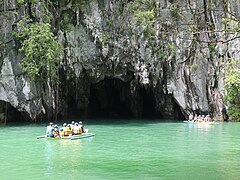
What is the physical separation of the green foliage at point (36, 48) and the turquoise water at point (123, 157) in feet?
20.0

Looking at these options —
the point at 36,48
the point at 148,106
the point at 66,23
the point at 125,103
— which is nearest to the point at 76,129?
the point at 36,48

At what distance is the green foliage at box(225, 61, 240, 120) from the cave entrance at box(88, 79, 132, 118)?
435 inches

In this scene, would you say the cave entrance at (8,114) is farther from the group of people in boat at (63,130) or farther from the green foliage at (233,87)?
the green foliage at (233,87)

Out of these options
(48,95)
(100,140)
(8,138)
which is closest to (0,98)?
(48,95)

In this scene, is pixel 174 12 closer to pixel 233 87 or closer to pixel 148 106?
pixel 233 87

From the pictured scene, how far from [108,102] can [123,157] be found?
25.2 m

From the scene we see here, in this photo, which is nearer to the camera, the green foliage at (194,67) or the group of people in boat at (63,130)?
the group of people in boat at (63,130)

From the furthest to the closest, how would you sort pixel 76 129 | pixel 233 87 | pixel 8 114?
pixel 8 114 < pixel 233 87 < pixel 76 129

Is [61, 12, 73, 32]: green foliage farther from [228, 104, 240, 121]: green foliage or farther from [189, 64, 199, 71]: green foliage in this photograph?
[228, 104, 240, 121]: green foliage

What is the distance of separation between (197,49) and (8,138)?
14.7 metres

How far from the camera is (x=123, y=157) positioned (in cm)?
1225

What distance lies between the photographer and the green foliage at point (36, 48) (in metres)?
23.2

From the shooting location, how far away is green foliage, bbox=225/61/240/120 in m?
25.0

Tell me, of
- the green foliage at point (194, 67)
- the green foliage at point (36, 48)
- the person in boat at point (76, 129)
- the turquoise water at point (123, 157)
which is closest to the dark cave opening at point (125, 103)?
the green foliage at point (194, 67)
